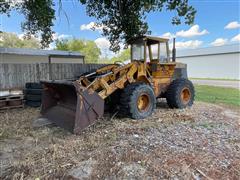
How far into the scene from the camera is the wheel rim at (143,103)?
5232mm

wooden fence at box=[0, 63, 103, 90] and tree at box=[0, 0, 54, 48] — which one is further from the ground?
tree at box=[0, 0, 54, 48]

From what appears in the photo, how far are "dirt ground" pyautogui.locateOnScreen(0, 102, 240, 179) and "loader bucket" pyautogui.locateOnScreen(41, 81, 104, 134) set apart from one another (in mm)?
234

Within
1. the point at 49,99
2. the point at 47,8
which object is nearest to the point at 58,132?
the point at 49,99

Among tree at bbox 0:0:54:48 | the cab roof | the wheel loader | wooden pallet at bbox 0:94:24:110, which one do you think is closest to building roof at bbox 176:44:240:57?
the wheel loader

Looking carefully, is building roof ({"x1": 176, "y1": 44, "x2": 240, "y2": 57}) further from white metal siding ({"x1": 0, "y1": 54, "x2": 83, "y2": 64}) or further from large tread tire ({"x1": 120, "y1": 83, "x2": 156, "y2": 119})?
large tread tire ({"x1": 120, "y1": 83, "x2": 156, "y2": 119})

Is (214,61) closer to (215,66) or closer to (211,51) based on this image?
(215,66)

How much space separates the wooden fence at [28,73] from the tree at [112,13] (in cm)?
157

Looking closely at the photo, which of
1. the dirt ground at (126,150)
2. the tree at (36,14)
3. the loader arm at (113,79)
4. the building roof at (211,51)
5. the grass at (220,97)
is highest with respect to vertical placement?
the building roof at (211,51)

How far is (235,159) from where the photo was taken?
2.99m

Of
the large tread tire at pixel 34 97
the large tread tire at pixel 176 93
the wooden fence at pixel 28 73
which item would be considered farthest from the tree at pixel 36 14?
the large tread tire at pixel 176 93

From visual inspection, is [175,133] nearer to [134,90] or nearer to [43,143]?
[134,90]

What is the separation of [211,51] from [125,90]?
26708 mm

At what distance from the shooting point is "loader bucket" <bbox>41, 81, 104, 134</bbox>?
12.5 feet

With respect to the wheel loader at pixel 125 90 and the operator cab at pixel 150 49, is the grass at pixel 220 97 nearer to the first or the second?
the wheel loader at pixel 125 90
